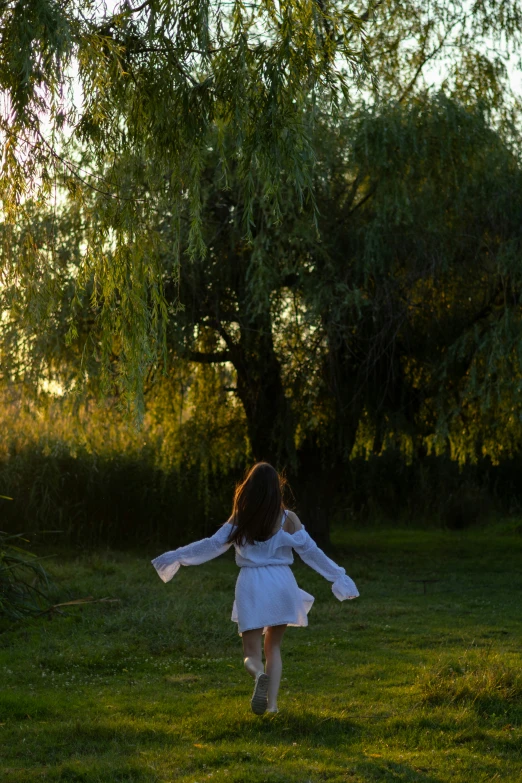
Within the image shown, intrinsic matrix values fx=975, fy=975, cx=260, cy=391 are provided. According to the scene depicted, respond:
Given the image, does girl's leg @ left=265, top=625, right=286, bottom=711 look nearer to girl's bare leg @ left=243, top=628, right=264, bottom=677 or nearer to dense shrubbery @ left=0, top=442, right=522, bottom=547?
girl's bare leg @ left=243, top=628, right=264, bottom=677

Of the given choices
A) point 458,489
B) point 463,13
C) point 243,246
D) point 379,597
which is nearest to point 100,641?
point 379,597

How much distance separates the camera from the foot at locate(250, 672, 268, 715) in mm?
5535

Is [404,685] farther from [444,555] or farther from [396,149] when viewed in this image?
[444,555]

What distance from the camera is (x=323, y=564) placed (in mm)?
6090

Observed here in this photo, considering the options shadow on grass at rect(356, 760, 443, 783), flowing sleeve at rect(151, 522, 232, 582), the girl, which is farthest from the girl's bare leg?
shadow on grass at rect(356, 760, 443, 783)

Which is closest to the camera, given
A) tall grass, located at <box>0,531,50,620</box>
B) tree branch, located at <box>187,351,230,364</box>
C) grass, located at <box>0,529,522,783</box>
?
grass, located at <box>0,529,522,783</box>

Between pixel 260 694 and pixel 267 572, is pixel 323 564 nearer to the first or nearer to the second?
pixel 267 572

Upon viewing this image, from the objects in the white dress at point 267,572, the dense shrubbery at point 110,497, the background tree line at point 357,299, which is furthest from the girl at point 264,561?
the dense shrubbery at point 110,497

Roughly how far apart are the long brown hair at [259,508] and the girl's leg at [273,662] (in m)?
0.56

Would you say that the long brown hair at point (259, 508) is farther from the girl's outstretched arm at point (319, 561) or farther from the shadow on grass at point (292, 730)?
the shadow on grass at point (292, 730)

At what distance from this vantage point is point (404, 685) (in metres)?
6.91

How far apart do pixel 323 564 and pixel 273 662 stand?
0.70 metres

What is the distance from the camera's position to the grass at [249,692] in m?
5.00

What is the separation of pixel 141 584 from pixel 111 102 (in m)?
6.95
